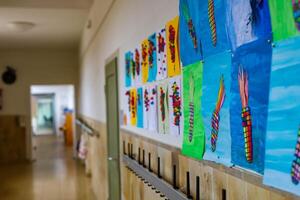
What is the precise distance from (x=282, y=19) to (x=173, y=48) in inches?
36.7

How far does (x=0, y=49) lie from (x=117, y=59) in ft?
22.7

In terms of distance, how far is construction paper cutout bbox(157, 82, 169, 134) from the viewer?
1.98m

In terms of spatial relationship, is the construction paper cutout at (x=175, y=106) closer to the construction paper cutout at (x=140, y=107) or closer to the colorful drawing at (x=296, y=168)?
the construction paper cutout at (x=140, y=107)

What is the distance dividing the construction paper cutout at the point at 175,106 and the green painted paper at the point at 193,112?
9 centimetres

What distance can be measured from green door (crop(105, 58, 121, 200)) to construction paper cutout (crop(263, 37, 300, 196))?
2738 millimetres

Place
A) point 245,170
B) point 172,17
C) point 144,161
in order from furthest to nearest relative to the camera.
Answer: point 144,161 → point 172,17 → point 245,170

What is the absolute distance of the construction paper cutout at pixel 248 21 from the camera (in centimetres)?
101

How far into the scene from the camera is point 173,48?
1843mm

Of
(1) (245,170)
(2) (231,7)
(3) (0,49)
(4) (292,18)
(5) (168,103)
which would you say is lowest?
(1) (245,170)

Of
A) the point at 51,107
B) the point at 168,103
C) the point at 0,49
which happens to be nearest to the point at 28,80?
the point at 0,49

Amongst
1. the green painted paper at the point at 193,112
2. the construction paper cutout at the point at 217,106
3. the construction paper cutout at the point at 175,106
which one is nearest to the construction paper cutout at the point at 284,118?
the construction paper cutout at the point at 217,106

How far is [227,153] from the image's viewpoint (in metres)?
1.26

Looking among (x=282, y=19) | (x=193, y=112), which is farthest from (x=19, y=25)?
(x=282, y=19)

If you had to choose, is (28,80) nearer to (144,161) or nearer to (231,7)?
(144,161)
